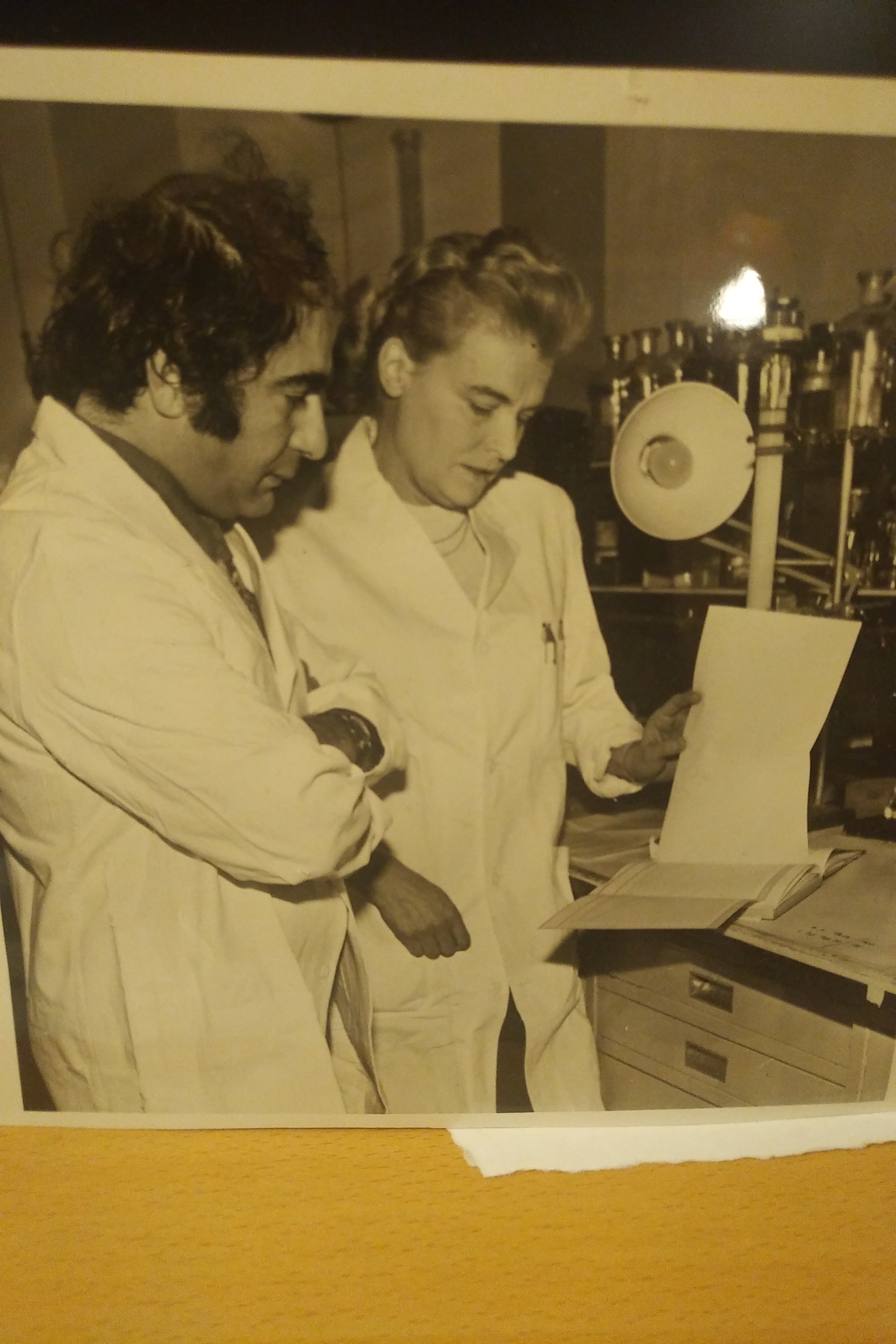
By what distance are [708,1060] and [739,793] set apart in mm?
240

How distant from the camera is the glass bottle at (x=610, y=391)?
2.06 feet

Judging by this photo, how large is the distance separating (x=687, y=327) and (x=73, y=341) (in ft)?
1.47

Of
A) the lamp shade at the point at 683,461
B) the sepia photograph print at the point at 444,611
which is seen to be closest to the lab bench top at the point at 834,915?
the sepia photograph print at the point at 444,611

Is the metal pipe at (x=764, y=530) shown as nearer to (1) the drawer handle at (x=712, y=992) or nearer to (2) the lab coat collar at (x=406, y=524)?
(2) the lab coat collar at (x=406, y=524)

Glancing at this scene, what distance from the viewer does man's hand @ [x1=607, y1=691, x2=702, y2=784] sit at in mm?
677

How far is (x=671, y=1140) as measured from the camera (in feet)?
2.41

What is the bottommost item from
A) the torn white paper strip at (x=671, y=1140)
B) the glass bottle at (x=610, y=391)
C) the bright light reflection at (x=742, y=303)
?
the torn white paper strip at (x=671, y=1140)

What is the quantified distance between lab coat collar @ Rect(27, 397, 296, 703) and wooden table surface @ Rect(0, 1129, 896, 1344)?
0.48 metres

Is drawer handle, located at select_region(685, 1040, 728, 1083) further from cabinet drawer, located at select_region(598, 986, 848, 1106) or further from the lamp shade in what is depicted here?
the lamp shade

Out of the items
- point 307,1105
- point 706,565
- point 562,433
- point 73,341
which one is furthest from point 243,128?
point 307,1105

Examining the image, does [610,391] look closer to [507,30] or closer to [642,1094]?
[507,30]

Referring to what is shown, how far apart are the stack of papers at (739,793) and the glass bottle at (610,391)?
0.54 feet

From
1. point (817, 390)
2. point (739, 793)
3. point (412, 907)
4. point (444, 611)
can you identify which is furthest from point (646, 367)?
point (412, 907)

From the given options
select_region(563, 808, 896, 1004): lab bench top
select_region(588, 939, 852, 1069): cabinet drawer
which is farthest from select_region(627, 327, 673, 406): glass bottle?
select_region(588, 939, 852, 1069): cabinet drawer
